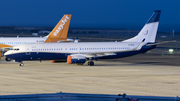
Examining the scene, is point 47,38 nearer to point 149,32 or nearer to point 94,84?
point 149,32

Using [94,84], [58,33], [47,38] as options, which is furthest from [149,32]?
[94,84]

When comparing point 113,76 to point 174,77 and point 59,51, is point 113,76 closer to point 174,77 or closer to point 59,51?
point 174,77

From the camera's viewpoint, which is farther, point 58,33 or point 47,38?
point 58,33

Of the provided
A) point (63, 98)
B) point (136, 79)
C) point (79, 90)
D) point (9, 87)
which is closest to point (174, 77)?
point (136, 79)

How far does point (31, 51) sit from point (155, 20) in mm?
23772

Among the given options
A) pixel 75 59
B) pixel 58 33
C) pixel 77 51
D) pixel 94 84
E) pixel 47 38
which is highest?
pixel 58 33

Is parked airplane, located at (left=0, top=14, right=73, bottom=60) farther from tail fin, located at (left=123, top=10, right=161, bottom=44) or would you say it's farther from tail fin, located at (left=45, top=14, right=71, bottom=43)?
tail fin, located at (left=123, top=10, right=161, bottom=44)

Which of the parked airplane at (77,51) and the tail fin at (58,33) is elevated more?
the tail fin at (58,33)

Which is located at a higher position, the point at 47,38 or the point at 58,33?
the point at 58,33

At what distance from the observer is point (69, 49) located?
55.4 meters

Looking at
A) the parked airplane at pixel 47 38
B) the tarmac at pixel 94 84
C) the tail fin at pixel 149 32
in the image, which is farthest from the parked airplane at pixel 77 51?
the parked airplane at pixel 47 38

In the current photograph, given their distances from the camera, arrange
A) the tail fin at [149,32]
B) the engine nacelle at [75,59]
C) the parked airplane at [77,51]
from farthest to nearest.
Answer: the tail fin at [149,32] < the parked airplane at [77,51] < the engine nacelle at [75,59]

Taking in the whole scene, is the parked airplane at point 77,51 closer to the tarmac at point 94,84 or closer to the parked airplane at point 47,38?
the tarmac at point 94,84

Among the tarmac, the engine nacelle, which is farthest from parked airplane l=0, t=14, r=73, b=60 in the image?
the tarmac
